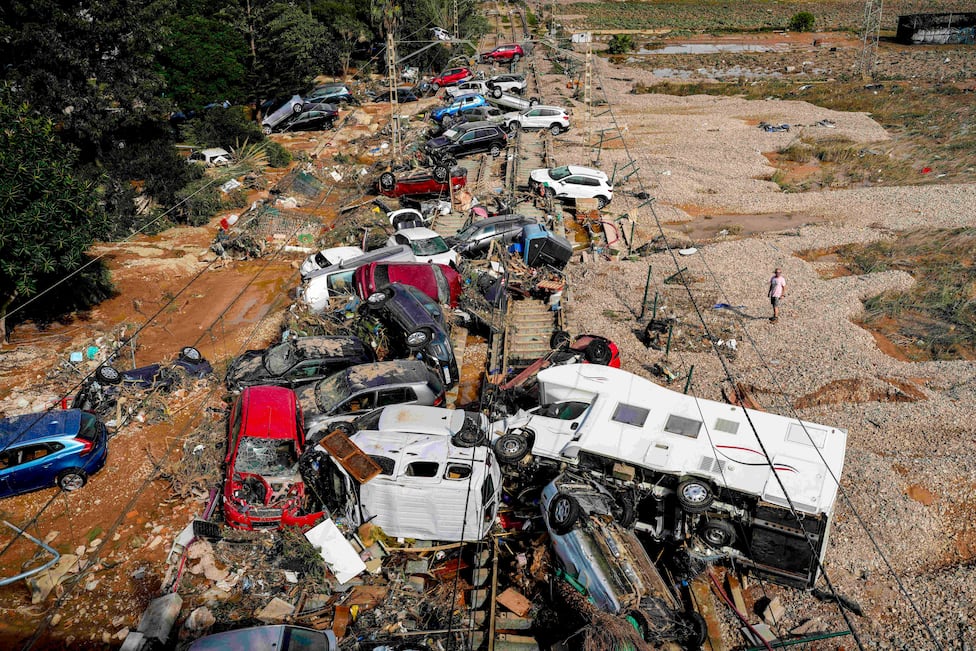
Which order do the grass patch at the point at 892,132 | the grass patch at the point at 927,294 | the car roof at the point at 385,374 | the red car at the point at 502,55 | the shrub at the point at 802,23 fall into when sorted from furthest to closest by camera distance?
the shrub at the point at 802,23, the red car at the point at 502,55, the grass patch at the point at 892,132, the grass patch at the point at 927,294, the car roof at the point at 385,374

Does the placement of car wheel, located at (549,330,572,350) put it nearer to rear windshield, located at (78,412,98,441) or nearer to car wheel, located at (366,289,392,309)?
car wheel, located at (366,289,392,309)

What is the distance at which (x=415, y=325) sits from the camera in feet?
48.6

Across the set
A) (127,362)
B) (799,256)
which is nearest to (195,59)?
(127,362)

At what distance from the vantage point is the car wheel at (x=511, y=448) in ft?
35.6

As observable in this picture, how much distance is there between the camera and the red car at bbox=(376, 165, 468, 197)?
24812mm

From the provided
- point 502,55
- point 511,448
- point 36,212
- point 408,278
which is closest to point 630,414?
point 511,448

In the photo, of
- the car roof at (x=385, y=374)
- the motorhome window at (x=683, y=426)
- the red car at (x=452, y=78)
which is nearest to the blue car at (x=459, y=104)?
the red car at (x=452, y=78)

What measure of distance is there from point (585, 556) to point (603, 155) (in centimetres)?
2534

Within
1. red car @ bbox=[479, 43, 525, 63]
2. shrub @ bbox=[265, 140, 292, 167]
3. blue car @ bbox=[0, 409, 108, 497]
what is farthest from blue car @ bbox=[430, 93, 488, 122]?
blue car @ bbox=[0, 409, 108, 497]

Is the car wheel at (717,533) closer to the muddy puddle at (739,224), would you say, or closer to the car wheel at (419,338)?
the car wheel at (419,338)

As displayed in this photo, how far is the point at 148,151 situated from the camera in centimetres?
2627

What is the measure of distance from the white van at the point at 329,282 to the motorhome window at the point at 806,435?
10.8m

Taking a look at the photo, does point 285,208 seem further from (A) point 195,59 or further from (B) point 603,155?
(B) point 603,155

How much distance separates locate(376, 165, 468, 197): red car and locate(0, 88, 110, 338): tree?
10.2 metres
